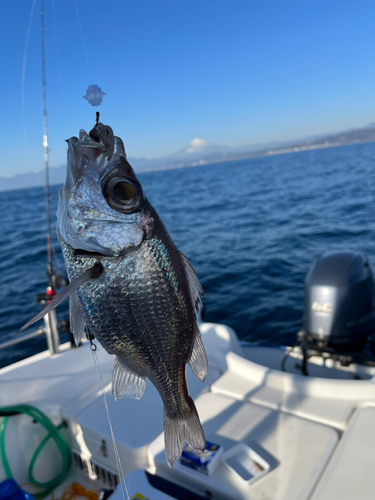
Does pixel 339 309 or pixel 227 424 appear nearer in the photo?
pixel 227 424

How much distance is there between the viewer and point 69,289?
1.14 metres

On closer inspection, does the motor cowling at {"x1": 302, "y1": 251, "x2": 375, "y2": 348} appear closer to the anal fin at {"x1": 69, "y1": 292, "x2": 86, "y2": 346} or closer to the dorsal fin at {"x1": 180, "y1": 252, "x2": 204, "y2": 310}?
the dorsal fin at {"x1": 180, "y1": 252, "x2": 204, "y2": 310}

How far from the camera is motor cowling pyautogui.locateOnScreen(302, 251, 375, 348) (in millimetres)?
4641

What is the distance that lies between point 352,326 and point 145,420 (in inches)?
115

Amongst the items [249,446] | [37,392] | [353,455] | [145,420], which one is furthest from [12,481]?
[353,455]

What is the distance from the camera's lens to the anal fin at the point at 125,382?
1597mm

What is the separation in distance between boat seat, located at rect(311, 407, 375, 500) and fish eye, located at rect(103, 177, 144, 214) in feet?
7.44

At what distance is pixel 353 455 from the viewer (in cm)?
258

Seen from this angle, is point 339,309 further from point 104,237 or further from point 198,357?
point 104,237

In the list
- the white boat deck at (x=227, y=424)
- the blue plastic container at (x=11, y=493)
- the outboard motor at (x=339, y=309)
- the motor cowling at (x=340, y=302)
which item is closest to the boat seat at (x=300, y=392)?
the white boat deck at (x=227, y=424)

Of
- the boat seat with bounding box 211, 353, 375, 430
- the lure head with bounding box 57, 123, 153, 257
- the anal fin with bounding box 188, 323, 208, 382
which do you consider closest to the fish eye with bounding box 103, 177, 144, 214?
the lure head with bounding box 57, 123, 153, 257

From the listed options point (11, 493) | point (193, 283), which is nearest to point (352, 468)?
point (193, 283)

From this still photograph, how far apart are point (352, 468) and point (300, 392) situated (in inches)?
40.2

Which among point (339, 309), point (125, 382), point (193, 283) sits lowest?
point (339, 309)
